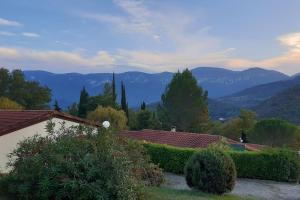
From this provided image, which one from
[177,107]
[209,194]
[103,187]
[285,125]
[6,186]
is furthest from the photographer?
[177,107]

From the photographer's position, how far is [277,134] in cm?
5978

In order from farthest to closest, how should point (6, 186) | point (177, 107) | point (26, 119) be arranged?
point (177, 107) → point (26, 119) → point (6, 186)

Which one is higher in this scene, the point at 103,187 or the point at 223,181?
the point at 103,187

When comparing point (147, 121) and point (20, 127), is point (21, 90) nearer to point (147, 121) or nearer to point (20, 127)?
point (147, 121)

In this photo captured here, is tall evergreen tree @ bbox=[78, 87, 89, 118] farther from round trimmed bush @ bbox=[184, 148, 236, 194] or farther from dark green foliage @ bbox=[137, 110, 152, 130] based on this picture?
round trimmed bush @ bbox=[184, 148, 236, 194]

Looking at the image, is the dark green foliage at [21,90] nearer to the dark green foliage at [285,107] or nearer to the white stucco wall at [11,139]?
the white stucco wall at [11,139]

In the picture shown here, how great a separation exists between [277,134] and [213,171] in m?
48.4

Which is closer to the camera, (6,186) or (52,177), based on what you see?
(52,177)

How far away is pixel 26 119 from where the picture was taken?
1927 cm

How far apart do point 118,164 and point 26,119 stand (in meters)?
11.9

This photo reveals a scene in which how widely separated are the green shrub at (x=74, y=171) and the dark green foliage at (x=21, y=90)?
55.5 meters

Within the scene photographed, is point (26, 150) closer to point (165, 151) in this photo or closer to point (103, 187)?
point (103, 187)

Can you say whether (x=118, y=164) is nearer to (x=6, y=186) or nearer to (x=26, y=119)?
(x=6, y=186)

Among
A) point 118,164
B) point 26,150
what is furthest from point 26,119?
point 118,164
